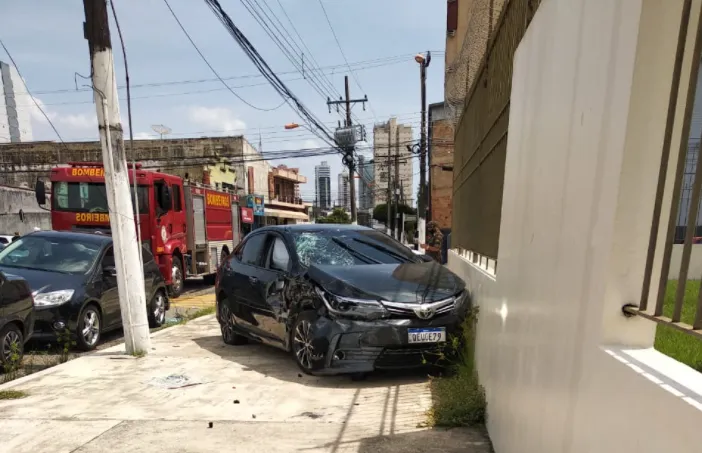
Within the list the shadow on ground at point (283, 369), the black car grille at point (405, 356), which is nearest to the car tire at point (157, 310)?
the shadow on ground at point (283, 369)

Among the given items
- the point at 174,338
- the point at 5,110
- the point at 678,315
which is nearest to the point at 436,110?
the point at 5,110

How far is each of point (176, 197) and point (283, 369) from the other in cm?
877

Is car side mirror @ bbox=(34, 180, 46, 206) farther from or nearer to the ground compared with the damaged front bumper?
farther from the ground

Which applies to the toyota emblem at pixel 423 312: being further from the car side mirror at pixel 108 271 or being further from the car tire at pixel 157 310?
the car tire at pixel 157 310

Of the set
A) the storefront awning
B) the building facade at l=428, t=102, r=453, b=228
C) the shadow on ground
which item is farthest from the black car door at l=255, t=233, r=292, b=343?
the storefront awning

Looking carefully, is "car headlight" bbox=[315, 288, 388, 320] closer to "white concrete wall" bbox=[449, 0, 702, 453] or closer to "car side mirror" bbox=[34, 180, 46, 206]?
"white concrete wall" bbox=[449, 0, 702, 453]

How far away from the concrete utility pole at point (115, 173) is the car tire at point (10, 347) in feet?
3.56

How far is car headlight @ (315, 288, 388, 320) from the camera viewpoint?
4.41 m

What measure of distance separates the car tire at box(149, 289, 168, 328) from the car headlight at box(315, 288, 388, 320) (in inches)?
204

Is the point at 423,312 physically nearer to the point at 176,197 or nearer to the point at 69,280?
the point at 69,280

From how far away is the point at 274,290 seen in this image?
543cm

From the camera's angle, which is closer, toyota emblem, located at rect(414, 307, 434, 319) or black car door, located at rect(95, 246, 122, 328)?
toyota emblem, located at rect(414, 307, 434, 319)

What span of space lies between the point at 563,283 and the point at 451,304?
2681 mm

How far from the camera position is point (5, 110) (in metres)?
12.3
